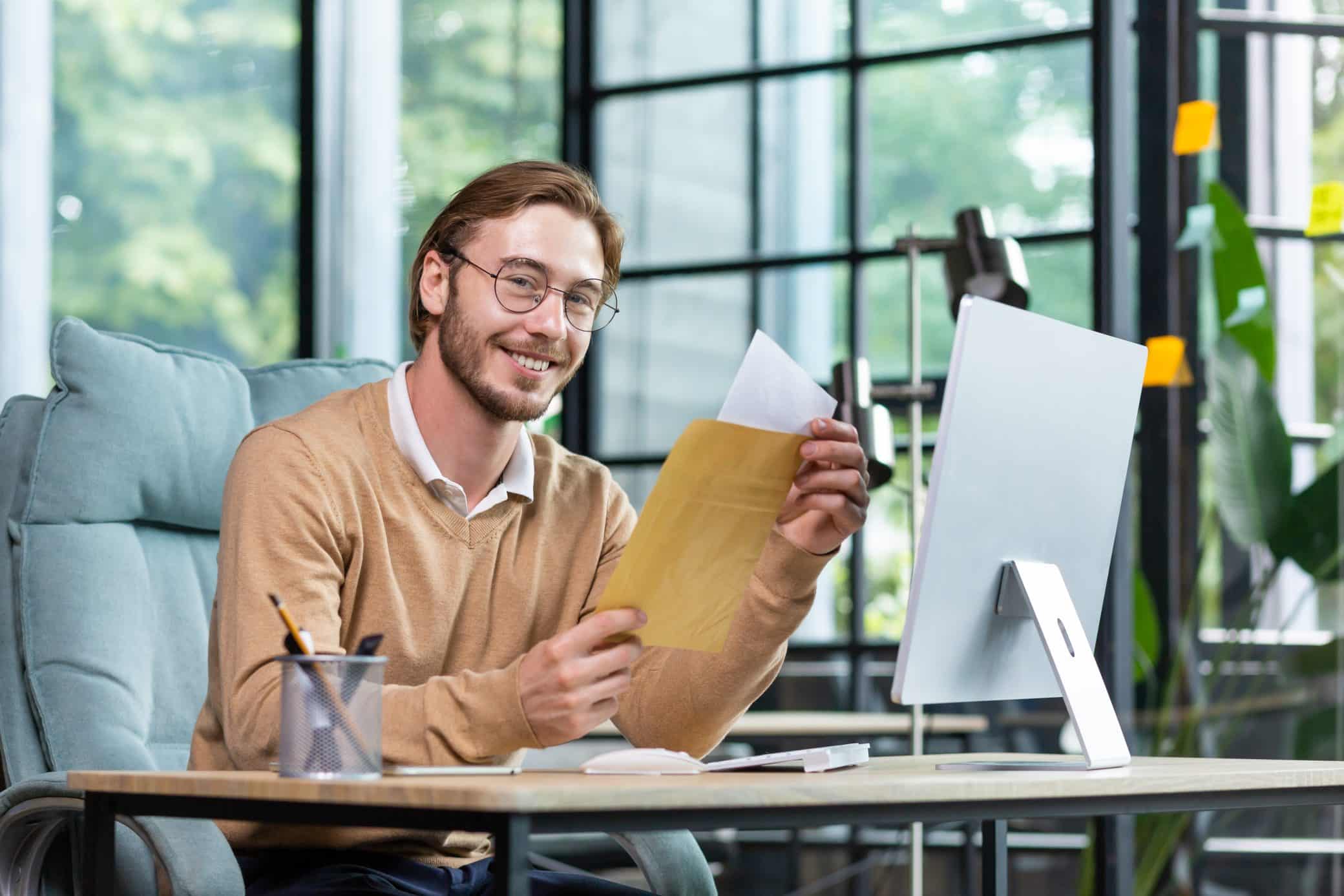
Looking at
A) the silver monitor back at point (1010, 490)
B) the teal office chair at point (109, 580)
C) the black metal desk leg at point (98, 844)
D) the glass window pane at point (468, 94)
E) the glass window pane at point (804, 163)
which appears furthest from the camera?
the glass window pane at point (468, 94)

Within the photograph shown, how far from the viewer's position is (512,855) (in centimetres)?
90

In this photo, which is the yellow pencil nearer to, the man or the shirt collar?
the man

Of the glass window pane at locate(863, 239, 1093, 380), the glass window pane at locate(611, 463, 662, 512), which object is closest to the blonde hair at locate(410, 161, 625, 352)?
the glass window pane at locate(863, 239, 1093, 380)

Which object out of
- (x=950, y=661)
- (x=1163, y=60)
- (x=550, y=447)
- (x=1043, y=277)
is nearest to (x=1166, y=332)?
(x=1043, y=277)

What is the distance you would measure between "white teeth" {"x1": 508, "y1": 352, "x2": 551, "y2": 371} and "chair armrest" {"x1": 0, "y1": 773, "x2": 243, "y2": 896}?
0.53 m

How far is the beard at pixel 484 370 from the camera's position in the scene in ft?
5.15

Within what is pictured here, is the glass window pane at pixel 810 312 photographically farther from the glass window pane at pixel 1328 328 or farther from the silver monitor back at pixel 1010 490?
the silver monitor back at pixel 1010 490

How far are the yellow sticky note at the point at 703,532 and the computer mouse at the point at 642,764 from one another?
0.09 meters

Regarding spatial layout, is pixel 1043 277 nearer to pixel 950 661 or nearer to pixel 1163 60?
pixel 1163 60

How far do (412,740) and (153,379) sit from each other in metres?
0.79

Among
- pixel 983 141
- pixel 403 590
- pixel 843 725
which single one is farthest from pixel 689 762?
pixel 983 141

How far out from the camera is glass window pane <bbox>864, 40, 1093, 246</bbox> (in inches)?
134

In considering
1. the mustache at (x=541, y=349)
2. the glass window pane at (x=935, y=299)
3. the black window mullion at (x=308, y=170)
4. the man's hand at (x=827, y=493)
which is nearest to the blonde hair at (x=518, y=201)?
the mustache at (x=541, y=349)

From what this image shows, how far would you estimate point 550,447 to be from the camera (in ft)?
5.80
